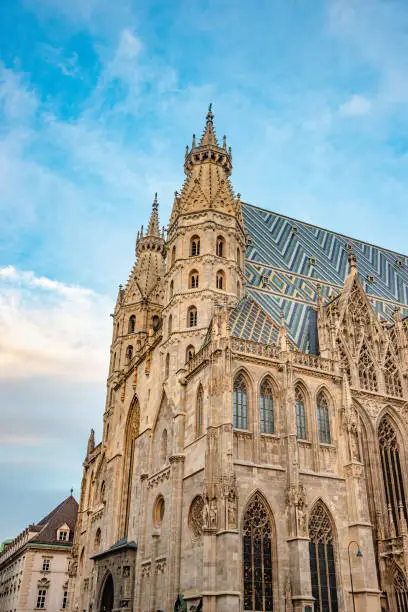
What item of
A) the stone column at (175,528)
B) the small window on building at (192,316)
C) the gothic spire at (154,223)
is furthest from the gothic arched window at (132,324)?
the stone column at (175,528)

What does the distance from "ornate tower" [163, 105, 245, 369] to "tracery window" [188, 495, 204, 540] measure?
7726mm

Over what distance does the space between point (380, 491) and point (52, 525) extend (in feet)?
124

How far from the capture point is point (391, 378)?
34.5m

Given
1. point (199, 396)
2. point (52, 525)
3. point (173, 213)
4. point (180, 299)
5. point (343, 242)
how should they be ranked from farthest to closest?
point (52, 525) < point (343, 242) < point (173, 213) < point (180, 299) < point (199, 396)

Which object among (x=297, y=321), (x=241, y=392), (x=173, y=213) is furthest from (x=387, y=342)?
(x=173, y=213)

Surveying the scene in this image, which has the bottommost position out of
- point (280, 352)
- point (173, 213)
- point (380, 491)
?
point (380, 491)

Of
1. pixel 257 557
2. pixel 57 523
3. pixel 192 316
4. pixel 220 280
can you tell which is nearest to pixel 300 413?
pixel 257 557

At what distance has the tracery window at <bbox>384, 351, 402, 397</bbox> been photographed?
112 ft

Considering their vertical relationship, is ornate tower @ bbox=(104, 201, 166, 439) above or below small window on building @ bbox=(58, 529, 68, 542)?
above

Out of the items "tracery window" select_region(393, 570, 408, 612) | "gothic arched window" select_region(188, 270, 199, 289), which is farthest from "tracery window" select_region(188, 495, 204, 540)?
"gothic arched window" select_region(188, 270, 199, 289)

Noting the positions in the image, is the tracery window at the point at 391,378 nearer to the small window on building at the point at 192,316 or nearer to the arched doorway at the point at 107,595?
the small window on building at the point at 192,316

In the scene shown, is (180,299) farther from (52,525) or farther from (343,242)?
(52,525)

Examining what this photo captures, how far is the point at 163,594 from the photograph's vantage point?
90.5 feet

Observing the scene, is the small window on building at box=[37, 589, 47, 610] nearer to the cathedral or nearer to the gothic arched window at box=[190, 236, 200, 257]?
the cathedral
